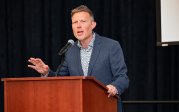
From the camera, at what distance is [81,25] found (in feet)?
8.11

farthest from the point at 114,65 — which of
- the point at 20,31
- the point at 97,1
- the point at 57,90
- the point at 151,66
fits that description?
the point at 20,31

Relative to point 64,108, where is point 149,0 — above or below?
above

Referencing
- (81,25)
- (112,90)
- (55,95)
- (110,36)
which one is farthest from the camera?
(110,36)

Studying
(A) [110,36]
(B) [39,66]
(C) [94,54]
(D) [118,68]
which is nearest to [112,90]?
(D) [118,68]

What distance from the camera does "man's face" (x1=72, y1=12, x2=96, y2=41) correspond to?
247cm

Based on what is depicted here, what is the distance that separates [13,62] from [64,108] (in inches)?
120

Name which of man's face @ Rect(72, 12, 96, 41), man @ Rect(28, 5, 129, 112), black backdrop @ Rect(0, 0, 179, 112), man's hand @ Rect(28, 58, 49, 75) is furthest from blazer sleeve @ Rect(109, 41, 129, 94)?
black backdrop @ Rect(0, 0, 179, 112)

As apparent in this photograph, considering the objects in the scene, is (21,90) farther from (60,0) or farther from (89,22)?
(60,0)

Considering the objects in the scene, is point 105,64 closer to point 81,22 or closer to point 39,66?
point 81,22

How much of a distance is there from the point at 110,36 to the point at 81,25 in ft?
6.42

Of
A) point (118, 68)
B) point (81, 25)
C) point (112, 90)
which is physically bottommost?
point (112, 90)

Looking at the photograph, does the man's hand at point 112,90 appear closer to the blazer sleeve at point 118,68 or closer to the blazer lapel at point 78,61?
the blazer sleeve at point 118,68

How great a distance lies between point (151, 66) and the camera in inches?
165

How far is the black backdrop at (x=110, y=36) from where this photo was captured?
417cm
